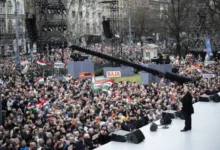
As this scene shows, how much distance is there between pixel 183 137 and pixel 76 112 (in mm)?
6160

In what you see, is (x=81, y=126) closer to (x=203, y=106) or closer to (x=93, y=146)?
(x=93, y=146)

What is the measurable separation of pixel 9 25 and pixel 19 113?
185 feet

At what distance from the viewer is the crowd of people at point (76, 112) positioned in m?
12.5

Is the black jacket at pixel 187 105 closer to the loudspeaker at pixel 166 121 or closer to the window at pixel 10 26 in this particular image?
the loudspeaker at pixel 166 121

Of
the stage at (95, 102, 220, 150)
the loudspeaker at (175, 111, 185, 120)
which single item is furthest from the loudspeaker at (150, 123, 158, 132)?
the loudspeaker at (175, 111, 185, 120)

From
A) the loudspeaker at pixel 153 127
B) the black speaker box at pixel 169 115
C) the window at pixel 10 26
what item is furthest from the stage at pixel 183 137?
the window at pixel 10 26

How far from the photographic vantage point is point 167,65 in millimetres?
31953

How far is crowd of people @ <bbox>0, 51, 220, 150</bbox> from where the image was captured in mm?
12526

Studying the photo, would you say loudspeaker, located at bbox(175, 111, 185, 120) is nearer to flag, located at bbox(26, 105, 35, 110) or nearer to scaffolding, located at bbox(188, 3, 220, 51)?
flag, located at bbox(26, 105, 35, 110)

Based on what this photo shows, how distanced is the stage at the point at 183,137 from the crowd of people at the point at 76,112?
1346 mm

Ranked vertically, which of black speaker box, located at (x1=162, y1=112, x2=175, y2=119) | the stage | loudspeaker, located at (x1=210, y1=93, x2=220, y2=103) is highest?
loudspeaker, located at (x1=210, y1=93, x2=220, y2=103)

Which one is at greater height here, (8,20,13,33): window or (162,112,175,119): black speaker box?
(8,20,13,33): window

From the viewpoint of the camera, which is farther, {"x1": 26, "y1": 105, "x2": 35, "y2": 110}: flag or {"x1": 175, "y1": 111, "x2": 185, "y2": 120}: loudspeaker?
{"x1": 26, "y1": 105, "x2": 35, "y2": 110}: flag

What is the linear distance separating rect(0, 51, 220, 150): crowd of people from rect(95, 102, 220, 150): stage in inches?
53.0
